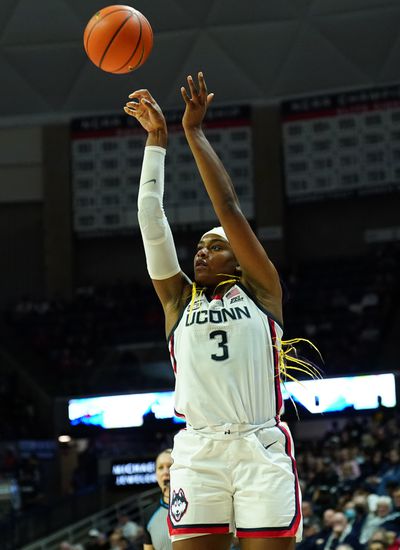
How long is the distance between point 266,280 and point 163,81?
1971 cm

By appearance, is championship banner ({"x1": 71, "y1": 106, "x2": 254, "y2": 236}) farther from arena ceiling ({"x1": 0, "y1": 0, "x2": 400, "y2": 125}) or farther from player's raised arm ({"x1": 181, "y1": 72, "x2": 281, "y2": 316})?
player's raised arm ({"x1": 181, "y1": 72, "x2": 281, "y2": 316})

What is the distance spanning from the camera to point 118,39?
17.3 feet

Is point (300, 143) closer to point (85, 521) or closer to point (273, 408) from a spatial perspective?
point (85, 521)

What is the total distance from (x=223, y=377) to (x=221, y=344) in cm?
14

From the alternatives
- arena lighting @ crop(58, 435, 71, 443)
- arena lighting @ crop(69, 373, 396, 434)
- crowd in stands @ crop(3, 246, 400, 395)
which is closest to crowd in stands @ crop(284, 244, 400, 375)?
crowd in stands @ crop(3, 246, 400, 395)

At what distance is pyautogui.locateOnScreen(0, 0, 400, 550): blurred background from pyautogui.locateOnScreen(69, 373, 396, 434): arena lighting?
35 millimetres

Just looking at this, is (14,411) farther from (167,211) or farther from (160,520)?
(160,520)

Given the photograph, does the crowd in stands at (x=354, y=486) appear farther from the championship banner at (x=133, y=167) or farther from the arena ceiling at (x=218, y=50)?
the arena ceiling at (x=218, y=50)

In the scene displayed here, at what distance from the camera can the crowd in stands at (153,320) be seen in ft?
66.9

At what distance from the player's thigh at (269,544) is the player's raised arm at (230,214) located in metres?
0.92

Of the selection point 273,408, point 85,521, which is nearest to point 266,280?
point 273,408

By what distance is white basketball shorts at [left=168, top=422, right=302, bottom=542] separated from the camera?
342 cm

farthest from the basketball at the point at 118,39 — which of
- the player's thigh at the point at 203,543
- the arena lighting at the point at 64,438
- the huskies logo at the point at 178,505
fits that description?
the arena lighting at the point at 64,438

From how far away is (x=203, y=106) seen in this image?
13.0 feet
